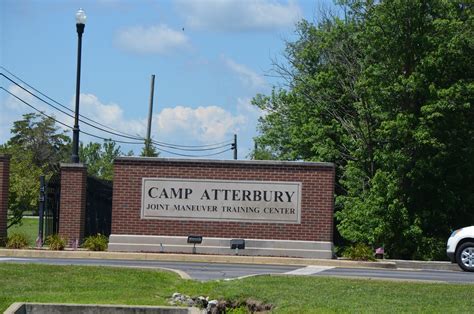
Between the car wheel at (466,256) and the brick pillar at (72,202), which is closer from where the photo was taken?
the car wheel at (466,256)

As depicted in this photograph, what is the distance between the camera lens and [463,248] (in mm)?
20203

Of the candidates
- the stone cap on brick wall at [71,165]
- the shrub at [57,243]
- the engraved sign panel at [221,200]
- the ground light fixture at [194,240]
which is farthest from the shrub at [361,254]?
the stone cap on brick wall at [71,165]

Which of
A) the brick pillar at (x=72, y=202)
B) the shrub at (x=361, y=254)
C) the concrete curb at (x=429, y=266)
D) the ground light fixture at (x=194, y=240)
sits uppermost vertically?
the brick pillar at (x=72, y=202)

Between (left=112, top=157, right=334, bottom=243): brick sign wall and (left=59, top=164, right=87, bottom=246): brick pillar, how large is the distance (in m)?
1.80

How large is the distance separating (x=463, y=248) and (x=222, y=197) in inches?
267

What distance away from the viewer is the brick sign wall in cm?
2314

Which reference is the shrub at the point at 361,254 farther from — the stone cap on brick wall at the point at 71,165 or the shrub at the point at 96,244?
the stone cap on brick wall at the point at 71,165

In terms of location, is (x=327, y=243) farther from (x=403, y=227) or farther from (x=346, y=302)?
(x=346, y=302)

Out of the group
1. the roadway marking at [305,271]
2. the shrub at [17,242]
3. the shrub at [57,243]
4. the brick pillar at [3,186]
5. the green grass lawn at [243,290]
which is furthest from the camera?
the brick pillar at [3,186]

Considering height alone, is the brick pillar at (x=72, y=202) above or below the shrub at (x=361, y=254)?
above

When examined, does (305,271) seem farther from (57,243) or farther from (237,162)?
(57,243)

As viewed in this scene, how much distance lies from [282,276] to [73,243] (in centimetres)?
1121

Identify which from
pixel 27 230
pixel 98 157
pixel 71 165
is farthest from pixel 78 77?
pixel 98 157

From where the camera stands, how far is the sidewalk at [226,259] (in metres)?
21.5
